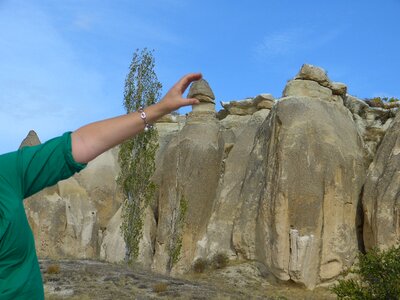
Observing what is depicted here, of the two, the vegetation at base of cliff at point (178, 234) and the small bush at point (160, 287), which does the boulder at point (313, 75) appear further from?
the small bush at point (160, 287)

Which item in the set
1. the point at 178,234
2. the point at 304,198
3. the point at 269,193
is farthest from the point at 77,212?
the point at 304,198

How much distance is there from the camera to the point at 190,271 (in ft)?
72.9

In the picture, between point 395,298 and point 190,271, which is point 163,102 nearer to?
point 395,298

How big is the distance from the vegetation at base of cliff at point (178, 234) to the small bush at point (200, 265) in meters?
0.69

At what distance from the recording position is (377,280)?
11000 mm

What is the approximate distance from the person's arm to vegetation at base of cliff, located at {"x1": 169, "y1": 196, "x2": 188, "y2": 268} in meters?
20.2

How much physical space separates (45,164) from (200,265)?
2030 centimetres

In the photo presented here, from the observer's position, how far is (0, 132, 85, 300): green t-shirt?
1.82 m

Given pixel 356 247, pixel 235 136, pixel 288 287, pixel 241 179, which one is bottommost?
pixel 288 287

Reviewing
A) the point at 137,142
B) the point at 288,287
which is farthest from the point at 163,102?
the point at 137,142

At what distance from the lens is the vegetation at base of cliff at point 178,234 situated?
22.2 meters

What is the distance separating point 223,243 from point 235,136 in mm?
6472

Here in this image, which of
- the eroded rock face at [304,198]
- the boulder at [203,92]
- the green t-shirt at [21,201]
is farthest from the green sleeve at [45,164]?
the boulder at [203,92]

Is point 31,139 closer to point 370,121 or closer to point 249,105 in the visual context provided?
point 249,105
